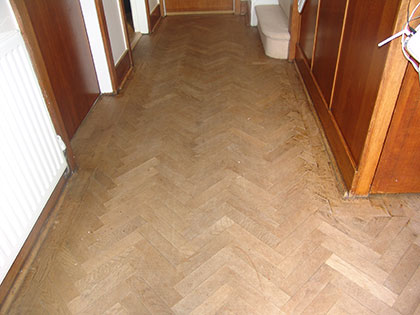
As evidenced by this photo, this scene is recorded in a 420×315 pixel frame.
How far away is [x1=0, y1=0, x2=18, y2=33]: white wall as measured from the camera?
165cm

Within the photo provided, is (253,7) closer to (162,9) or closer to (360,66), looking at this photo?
(162,9)

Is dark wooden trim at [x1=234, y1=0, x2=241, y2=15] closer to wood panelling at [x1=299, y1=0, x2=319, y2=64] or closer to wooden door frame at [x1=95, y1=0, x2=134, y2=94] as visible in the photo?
wood panelling at [x1=299, y1=0, x2=319, y2=64]

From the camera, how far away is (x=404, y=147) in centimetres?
177

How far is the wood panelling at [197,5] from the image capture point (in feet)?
17.1

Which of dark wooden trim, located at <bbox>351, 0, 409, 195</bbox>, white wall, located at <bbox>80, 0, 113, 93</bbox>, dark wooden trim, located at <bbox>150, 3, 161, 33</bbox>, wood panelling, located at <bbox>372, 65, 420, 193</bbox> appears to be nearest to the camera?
dark wooden trim, located at <bbox>351, 0, 409, 195</bbox>

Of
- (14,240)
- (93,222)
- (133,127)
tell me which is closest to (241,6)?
(133,127)

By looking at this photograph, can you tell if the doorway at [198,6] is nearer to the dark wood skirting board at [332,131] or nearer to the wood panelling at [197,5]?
the wood panelling at [197,5]

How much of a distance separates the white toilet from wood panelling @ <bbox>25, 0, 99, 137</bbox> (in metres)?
1.78

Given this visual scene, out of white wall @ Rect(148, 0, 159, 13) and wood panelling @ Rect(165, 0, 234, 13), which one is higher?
white wall @ Rect(148, 0, 159, 13)

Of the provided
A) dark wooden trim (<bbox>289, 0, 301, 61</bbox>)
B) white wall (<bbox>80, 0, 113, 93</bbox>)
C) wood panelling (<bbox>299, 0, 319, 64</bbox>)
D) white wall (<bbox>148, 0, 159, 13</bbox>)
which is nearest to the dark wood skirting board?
wood panelling (<bbox>299, 0, 319, 64</bbox>)

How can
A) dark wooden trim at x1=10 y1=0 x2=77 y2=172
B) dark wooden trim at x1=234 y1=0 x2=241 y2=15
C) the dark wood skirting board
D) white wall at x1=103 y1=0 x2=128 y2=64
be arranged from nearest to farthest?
dark wooden trim at x1=10 y1=0 x2=77 y2=172
the dark wood skirting board
white wall at x1=103 y1=0 x2=128 y2=64
dark wooden trim at x1=234 y1=0 x2=241 y2=15

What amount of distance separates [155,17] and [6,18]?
3388 mm

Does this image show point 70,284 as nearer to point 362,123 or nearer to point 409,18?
point 362,123

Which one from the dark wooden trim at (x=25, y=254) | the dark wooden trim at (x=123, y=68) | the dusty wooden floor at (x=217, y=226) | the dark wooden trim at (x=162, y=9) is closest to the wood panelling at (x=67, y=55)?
the dusty wooden floor at (x=217, y=226)
